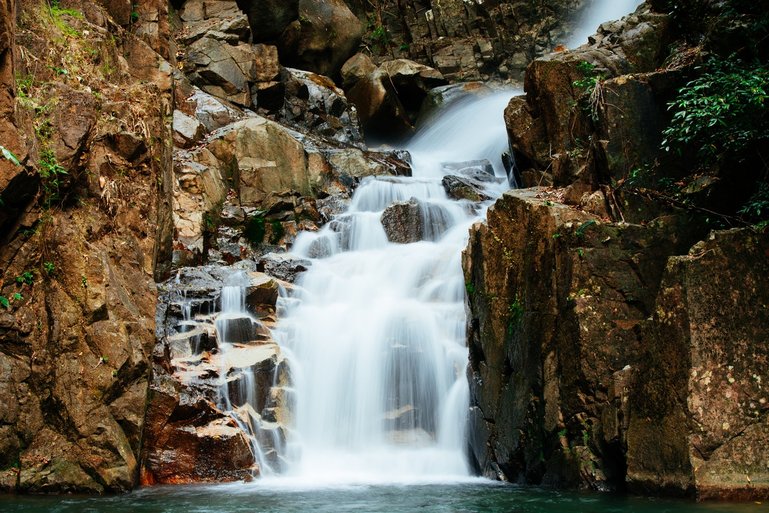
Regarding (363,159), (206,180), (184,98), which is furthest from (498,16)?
(206,180)

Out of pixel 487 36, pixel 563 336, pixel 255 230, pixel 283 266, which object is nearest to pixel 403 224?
pixel 283 266

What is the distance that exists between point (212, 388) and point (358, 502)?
3085 millimetres

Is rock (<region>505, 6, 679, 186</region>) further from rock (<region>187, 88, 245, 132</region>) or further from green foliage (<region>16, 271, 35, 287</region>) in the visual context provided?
rock (<region>187, 88, 245, 132</region>)

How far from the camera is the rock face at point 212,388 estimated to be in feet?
28.6

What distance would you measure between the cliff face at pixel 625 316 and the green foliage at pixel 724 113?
311 mm

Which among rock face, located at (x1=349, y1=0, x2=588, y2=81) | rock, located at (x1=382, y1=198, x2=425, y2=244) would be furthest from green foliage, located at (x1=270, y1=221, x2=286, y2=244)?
rock face, located at (x1=349, y1=0, x2=588, y2=81)

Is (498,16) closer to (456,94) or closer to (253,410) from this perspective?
(456,94)

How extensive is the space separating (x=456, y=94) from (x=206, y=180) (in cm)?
1199

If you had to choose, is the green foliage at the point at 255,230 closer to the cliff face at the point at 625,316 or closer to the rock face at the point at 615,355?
the cliff face at the point at 625,316

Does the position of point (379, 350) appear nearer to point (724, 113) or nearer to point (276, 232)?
point (276, 232)

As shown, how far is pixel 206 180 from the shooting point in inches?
585

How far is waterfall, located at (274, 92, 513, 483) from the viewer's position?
982cm

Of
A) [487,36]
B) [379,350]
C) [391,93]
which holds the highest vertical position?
[487,36]

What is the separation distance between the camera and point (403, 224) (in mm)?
15430
